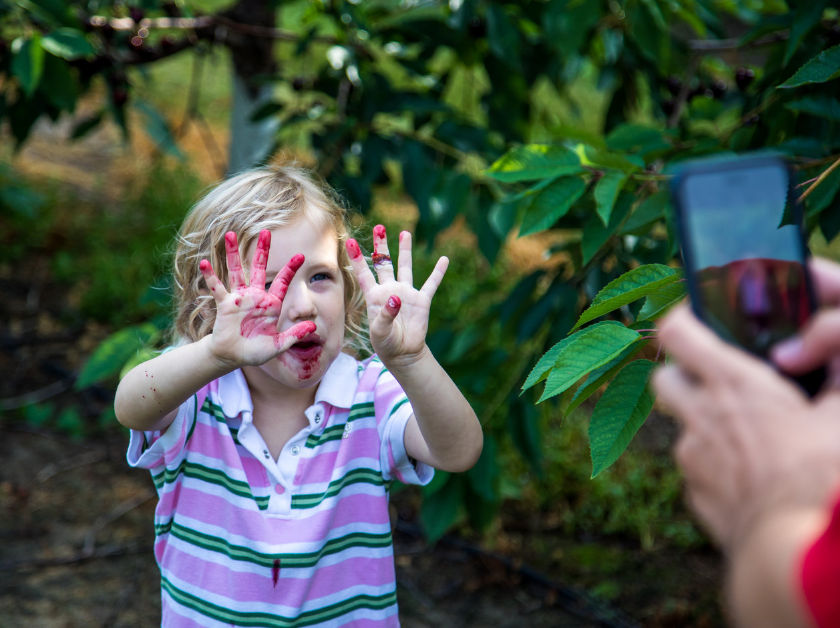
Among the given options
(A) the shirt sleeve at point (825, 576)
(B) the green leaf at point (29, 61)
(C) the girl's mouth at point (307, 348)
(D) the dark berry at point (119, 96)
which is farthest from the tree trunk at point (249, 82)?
(A) the shirt sleeve at point (825, 576)

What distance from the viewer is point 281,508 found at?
1.05 metres

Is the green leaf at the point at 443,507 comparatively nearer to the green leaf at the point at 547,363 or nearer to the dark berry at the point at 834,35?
the green leaf at the point at 547,363

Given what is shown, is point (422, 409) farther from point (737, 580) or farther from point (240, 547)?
point (737, 580)

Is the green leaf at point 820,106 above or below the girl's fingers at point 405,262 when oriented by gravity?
above

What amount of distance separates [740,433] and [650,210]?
724mm

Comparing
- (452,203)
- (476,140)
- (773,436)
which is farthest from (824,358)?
(476,140)

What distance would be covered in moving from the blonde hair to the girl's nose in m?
0.10

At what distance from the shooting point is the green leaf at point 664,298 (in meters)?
0.86

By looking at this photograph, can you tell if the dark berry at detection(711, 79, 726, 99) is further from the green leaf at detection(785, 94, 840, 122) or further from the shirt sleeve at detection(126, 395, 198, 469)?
the shirt sleeve at detection(126, 395, 198, 469)

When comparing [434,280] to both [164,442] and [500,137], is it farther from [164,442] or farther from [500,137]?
[500,137]

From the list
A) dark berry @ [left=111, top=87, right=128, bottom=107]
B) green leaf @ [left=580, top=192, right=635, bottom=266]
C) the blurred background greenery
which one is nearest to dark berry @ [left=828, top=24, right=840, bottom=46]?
the blurred background greenery

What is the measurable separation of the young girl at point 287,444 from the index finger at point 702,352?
0.43 metres

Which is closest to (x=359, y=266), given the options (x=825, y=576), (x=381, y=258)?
(x=381, y=258)

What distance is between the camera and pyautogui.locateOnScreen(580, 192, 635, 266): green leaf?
1.17m
